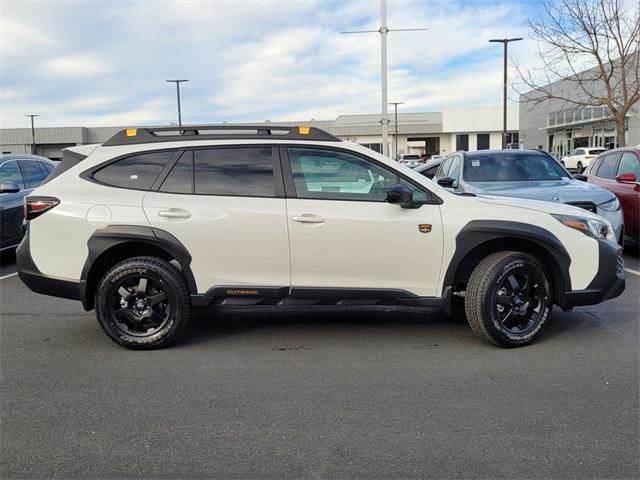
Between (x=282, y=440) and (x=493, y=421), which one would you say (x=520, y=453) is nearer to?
(x=493, y=421)

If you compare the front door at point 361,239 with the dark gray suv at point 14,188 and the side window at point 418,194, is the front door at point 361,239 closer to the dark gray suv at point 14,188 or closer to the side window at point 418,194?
the side window at point 418,194

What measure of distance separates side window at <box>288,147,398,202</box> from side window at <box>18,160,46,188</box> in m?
6.64

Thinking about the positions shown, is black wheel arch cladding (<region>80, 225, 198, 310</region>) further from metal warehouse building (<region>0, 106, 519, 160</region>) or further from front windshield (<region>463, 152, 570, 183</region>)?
metal warehouse building (<region>0, 106, 519, 160</region>)

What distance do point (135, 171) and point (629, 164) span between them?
8.23 meters

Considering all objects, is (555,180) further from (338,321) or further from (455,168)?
(338,321)

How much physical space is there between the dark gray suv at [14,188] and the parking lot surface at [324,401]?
3768 millimetres

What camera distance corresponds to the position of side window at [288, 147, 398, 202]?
4.89 meters

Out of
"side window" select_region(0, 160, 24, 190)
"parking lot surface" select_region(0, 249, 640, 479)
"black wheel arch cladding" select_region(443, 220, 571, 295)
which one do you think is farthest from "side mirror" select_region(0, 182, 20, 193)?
"black wheel arch cladding" select_region(443, 220, 571, 295)

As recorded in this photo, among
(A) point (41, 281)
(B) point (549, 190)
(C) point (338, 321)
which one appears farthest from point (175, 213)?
(B) point (549, 190)

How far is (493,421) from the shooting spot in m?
3.52

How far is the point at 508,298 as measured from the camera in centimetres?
482

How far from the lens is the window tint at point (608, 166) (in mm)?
10188

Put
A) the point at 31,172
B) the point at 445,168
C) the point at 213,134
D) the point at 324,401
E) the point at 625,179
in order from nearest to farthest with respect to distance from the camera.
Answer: the point at 324,401
the point at 213,134
the point at 625,179
the point at 31,172
the point at 445,168

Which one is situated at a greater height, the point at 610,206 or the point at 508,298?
the point at 610,206
